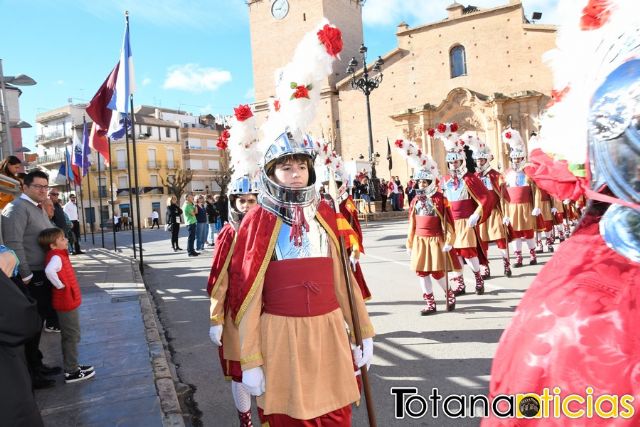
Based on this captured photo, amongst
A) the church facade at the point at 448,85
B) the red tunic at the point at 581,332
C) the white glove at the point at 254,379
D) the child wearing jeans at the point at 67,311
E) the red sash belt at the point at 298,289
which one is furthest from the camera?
the church facade at the point at 448,85

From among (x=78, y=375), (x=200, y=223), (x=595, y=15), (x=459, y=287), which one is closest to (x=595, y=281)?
(x=595, y=15)

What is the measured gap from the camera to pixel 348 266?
292 centimetres

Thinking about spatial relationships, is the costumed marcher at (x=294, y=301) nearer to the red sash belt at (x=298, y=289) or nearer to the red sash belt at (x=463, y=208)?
the red sash belt at (x=298, y=289)

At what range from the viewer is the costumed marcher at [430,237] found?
667cm

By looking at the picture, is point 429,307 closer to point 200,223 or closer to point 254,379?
point 254,379

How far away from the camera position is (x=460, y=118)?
3778 cm

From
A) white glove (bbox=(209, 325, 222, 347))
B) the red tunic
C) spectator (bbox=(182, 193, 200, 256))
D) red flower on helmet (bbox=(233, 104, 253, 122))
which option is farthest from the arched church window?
the red tunic

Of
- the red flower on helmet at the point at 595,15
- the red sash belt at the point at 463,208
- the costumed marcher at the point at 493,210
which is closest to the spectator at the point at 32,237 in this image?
the red flower on helmet at the point at 595,15

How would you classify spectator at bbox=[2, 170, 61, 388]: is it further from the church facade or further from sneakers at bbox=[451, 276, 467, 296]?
the church facade

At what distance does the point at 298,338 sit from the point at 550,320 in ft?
5.34

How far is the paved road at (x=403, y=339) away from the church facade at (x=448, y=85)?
1069 inches

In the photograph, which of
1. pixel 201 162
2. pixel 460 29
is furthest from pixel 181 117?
pixel 460 29

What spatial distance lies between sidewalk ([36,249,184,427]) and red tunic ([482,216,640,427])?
312 cm

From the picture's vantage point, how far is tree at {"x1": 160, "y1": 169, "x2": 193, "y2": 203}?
201 feet
